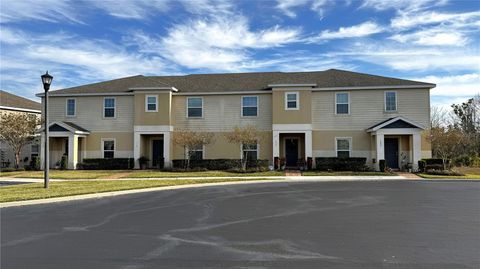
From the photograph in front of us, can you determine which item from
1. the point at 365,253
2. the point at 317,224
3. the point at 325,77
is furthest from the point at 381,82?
the point at 365,253

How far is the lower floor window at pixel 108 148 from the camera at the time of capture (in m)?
31.3

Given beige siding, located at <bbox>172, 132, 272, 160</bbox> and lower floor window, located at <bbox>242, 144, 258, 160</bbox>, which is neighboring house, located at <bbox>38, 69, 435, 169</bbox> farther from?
lower floor window, located at <bbox>242, 144, 258, 160</bbox>

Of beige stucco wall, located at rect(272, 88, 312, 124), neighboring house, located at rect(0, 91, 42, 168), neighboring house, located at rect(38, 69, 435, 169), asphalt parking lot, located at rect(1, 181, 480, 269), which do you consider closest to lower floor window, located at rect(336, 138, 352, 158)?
neighboring house, located at rect(38, 69, 435, 169)

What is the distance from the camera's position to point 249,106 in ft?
99.9

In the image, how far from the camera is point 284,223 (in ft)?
31.2

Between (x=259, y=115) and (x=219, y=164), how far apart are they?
4800mm

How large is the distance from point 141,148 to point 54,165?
6.95 meters

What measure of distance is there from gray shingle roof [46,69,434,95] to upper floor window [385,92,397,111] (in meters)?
0.71

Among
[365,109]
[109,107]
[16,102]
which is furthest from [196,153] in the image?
[16,102]

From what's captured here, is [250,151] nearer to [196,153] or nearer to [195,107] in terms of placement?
[196,153]

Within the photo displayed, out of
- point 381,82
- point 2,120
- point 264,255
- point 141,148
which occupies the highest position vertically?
point 381,82

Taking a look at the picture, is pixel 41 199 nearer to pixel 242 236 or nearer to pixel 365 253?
pixel 242 236

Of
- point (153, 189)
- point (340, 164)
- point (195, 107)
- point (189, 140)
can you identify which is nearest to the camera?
point (153, 189)

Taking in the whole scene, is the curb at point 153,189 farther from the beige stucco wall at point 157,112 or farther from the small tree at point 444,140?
the beige stucco wall at point 157,112
